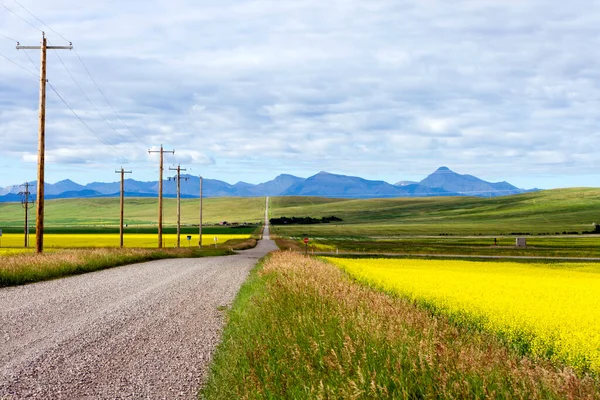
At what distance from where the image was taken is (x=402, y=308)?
10383mm

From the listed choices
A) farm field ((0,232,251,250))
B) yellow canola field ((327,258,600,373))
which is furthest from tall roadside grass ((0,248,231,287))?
farm field ((0,232,251,250))

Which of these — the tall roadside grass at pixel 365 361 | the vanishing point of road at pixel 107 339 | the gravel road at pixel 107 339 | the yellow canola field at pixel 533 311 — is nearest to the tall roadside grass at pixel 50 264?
the vanishing point of road at pixel 107 339

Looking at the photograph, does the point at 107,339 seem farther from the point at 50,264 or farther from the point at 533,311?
the point at 50,264

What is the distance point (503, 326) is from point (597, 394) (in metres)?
7.15

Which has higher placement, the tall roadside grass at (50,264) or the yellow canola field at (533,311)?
the yellow canola field at (533,311)

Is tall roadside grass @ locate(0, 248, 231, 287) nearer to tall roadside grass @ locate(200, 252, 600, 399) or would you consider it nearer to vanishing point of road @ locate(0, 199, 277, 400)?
vanishing point of road @ locate(0, 199, 277, 400)

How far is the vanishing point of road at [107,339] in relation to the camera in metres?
8.94

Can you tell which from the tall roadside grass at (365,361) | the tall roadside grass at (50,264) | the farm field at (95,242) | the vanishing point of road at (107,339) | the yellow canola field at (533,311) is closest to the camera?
the tall roadside grass at (365,361)

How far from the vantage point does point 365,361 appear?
619 centimetres

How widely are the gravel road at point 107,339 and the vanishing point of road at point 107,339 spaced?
0.02 m

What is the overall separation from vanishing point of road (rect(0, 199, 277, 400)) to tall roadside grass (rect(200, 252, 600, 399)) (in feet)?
2.95

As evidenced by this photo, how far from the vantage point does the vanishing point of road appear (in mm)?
8938

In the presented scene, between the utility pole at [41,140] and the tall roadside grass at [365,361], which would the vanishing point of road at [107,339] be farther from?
the utility pole at [41,140]

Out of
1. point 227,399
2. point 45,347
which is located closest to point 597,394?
point 227,399
